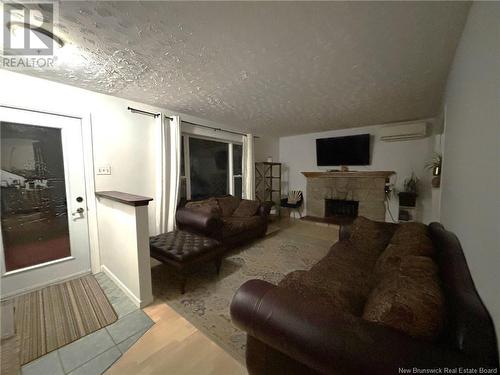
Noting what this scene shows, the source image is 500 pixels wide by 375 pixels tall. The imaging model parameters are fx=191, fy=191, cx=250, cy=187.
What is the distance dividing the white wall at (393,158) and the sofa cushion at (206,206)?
2948 mm

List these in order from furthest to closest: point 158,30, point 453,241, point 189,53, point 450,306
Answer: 1. point 189,53
2. point 158,30
3. point 453,241
4. point 450,306

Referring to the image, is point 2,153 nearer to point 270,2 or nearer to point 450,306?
point 270,2

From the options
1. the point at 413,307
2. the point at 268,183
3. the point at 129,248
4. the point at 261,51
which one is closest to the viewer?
the point at 413,307

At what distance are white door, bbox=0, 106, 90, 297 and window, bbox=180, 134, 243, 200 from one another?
1.52 metres

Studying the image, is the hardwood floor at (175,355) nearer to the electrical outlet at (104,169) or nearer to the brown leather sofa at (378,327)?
the brown leather sofa at (378,327)

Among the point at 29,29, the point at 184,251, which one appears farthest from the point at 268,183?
the point at 29,29

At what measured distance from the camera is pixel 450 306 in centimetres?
79

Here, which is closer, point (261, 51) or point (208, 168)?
point (261, 51)

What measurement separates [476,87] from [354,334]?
55.7 inches

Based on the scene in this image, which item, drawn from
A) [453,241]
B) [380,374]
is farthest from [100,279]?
[453,241]

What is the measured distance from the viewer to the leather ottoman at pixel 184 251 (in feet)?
6.61

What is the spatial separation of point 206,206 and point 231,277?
1241 millimetres

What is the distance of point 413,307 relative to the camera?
0.74m

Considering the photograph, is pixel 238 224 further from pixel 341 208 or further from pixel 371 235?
pixel 341 208
